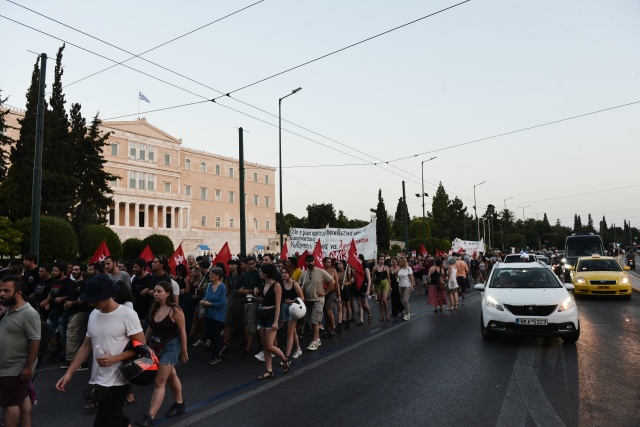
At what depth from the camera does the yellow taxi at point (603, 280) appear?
605 inches

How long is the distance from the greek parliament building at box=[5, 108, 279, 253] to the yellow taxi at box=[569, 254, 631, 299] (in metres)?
55.2

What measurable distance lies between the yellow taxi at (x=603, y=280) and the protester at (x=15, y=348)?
16214 mm

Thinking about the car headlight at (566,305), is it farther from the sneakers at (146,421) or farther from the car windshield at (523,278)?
the sneakers at (146,421)

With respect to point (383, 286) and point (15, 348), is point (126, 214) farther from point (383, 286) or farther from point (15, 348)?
point (15, 348)

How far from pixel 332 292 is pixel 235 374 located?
3790 millimetres

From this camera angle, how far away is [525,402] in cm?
548

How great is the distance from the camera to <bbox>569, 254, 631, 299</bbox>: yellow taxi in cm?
1537

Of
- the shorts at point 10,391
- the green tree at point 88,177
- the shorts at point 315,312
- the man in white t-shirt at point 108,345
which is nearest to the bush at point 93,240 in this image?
the green tree at point 88,177

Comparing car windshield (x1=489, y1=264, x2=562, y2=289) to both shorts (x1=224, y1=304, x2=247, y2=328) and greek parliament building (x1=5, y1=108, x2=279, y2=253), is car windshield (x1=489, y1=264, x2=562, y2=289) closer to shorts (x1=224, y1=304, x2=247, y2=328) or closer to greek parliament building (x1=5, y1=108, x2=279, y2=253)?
shorts (x1=224, y1=304, x2=247, y2=328)

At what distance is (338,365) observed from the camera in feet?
24.9


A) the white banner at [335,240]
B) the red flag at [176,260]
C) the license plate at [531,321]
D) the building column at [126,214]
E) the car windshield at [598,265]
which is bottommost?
the license plate at [531,321]

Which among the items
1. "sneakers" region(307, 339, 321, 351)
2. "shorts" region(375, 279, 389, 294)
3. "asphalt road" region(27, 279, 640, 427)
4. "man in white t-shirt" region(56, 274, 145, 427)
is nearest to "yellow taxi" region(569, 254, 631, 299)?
"asphalt road" region(27, 279, 640, 427)

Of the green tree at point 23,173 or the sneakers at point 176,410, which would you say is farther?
the green tree at point 23,173

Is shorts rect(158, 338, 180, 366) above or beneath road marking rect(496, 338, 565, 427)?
above
